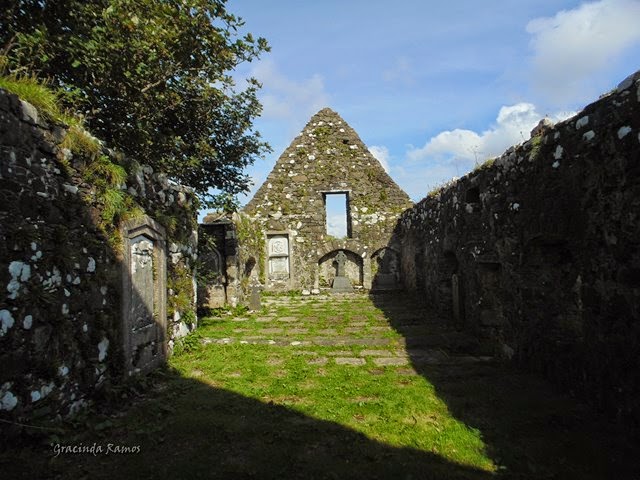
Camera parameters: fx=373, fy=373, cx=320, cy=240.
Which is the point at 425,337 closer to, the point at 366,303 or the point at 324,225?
the point at 366,303

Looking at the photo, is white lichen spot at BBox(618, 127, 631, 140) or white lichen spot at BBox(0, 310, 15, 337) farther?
white lichen spot at BBox(618, 127, 631, 140)

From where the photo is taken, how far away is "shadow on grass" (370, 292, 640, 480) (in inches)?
113

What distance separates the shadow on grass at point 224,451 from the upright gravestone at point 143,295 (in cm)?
94

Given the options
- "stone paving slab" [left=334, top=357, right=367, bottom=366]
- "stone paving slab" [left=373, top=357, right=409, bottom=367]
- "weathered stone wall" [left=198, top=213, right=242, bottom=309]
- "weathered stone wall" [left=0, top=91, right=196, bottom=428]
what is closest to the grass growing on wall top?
"weathered stone wall" [left=0, top=91, right=196, bottom=428]

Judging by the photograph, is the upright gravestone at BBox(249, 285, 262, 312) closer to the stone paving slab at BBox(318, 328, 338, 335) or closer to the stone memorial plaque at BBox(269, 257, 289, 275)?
the stone paving slab at BBox(318, 328, 338, 335)

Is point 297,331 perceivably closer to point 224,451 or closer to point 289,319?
point 289,319

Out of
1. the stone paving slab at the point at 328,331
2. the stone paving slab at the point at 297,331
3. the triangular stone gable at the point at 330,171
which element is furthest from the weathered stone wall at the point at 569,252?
the triangular stone gable at the point at 330,171

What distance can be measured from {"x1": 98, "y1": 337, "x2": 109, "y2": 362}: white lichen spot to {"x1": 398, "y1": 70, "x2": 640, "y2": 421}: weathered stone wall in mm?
5145

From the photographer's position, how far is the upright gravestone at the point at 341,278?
15469 mm

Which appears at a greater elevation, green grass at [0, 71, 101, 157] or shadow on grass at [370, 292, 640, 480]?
green grass at [0, 71, 101, 157]

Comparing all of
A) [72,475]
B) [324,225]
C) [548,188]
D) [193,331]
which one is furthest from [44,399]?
[324,225]

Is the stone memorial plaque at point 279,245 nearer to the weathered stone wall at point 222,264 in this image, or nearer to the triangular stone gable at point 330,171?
the triangular stone gable at point 330,171

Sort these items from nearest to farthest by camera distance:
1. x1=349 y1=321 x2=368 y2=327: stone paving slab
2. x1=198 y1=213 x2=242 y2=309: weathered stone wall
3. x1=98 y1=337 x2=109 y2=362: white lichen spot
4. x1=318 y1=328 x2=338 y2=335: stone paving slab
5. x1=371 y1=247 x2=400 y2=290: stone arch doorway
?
1. x1=98 y1=337 x2=109 y2=362: white lichen spot
2. x1=318 y1=328 x2=338 y2=335: stone paving slab
3. x1=349 y1=321 x2=368 y2=327: stone paving slab
4. x1=198 y1=213 x2=242 y2=309: weathered stone wall
5. x1=371 y1=247 x2=400 y2=290: stone arch doorway

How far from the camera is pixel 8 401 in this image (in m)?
2.91
